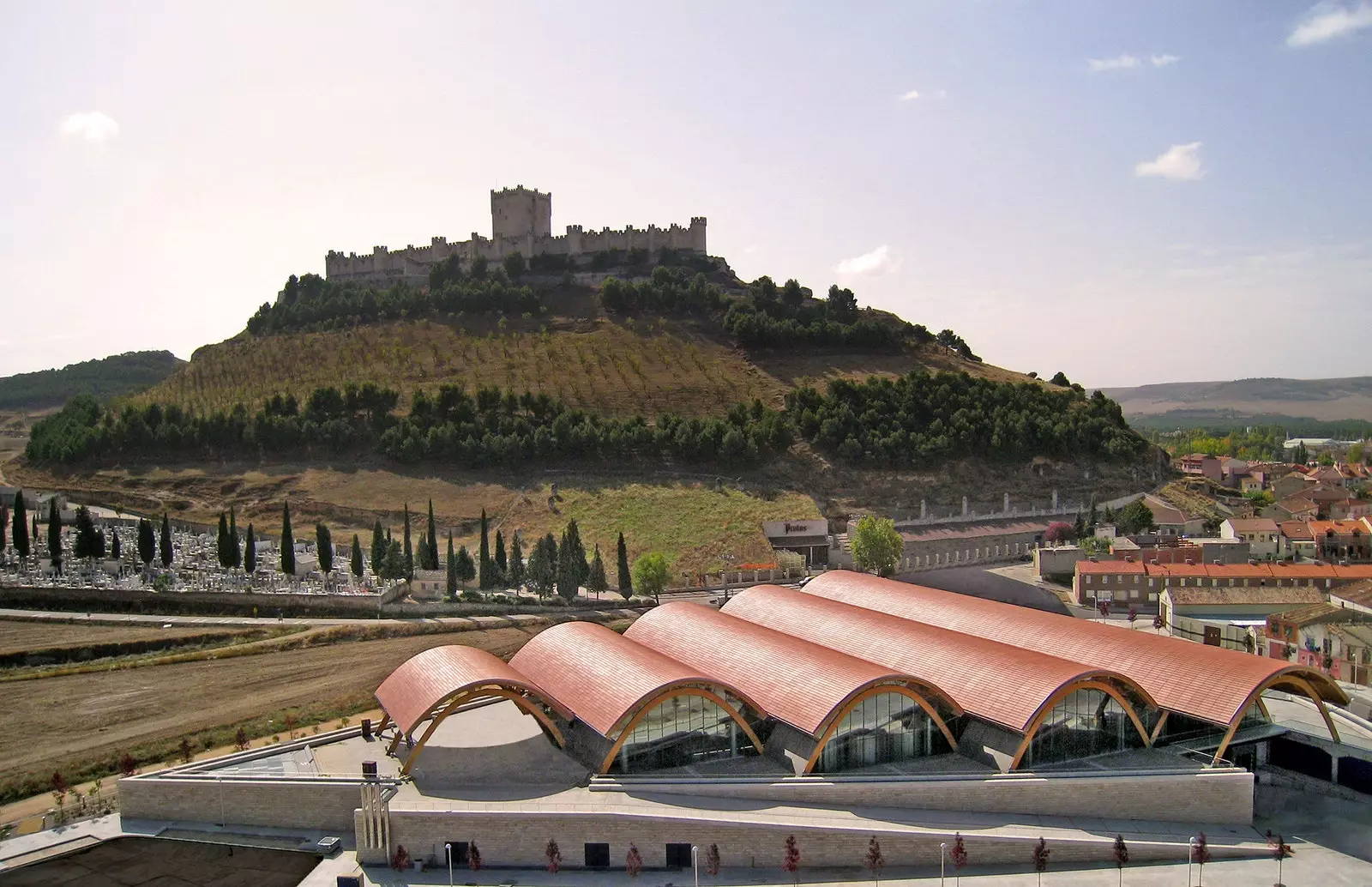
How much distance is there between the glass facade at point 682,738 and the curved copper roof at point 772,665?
3.86 ft

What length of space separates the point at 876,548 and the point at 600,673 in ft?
100

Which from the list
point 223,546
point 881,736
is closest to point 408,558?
point 223,546

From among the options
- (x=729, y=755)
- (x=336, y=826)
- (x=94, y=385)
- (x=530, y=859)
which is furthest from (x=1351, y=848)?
(x=94, y=385)

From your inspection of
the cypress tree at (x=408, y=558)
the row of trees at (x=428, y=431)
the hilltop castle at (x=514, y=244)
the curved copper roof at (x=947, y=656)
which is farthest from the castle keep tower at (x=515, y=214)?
the curved copper roof at (x=947, y=656)

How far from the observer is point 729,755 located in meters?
24.3

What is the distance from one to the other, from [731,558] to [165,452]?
147 feet

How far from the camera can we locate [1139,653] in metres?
26.1

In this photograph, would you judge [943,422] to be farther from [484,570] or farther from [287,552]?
[287,552]

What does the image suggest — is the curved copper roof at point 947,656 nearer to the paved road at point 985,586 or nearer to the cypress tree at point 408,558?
the cypress tree at point 408,558

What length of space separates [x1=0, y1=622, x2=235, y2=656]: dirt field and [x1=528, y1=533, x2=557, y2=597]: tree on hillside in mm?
13843

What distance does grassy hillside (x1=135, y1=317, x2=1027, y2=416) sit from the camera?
251ft

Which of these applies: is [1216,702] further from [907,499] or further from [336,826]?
[907,499]

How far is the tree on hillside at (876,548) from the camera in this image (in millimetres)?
52969

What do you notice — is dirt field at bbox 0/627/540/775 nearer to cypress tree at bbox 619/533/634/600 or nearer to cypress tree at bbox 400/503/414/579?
cypress tree at bbox 400/503/414/579
